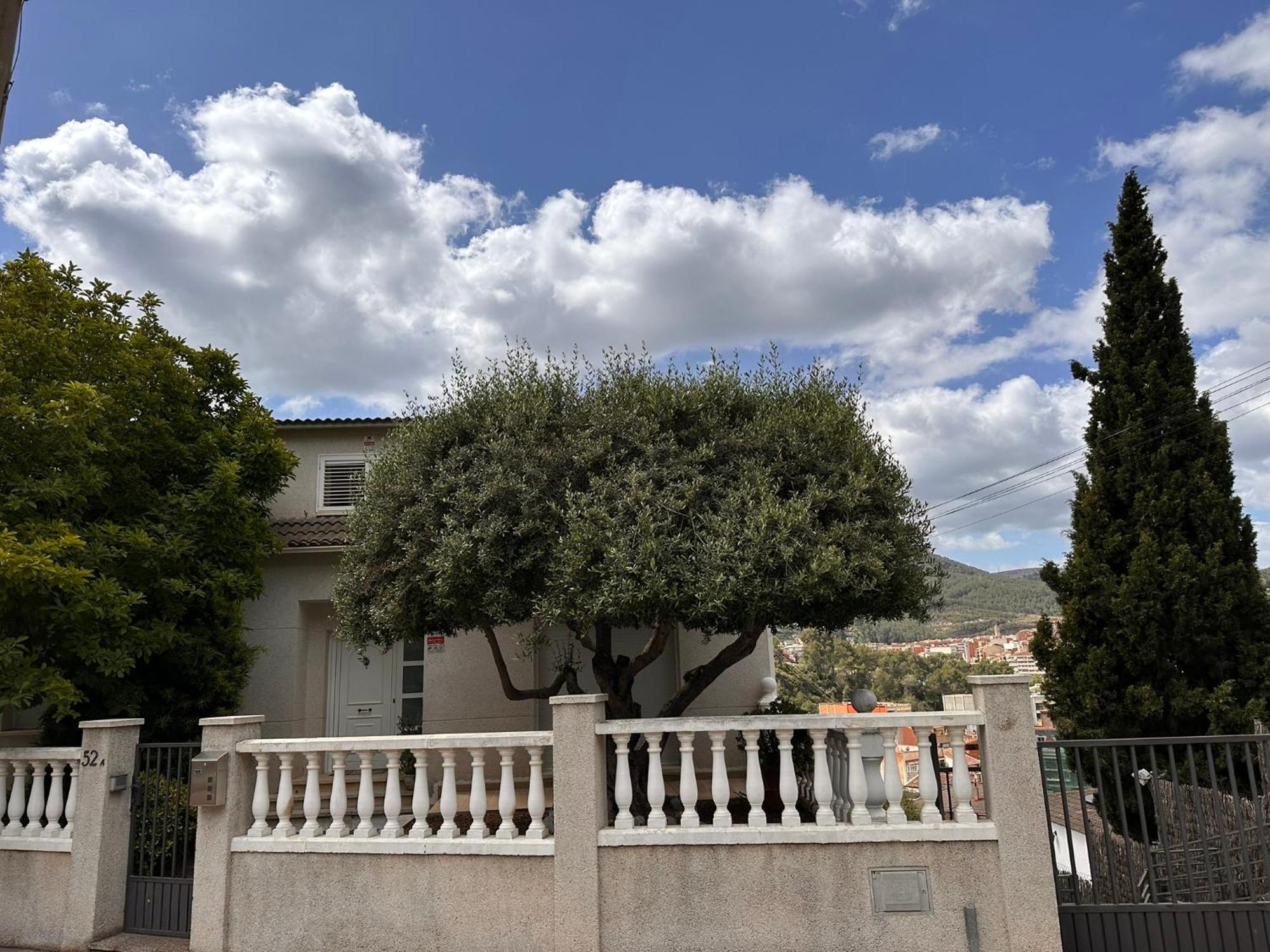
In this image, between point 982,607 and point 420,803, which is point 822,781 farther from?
point 982,607

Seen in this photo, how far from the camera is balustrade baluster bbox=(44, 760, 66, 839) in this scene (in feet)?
19.1

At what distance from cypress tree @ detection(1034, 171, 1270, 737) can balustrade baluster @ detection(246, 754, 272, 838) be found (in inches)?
355

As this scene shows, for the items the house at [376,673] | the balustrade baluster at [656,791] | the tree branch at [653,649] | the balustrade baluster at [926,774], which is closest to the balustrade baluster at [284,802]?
the balustrade baluster at [656,791]

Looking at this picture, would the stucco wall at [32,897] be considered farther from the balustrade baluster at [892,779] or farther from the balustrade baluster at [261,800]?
the balustrade baluster at [892,779]

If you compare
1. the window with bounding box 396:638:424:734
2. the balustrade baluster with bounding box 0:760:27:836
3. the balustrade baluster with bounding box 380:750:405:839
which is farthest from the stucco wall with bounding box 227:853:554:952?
the window with bounding box 396:638:424:734

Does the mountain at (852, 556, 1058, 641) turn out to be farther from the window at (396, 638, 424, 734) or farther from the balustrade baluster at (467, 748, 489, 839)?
the balustrade baluster at (467, 748, 489, 839)

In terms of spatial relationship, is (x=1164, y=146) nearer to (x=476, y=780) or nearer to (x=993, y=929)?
(x=993, y=929)

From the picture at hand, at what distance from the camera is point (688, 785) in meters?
4.97

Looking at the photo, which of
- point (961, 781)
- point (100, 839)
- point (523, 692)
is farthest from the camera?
point (523, 692)

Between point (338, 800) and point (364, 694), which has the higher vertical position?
point (364, 694)

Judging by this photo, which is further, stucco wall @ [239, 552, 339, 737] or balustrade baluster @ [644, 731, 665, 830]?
stucco wall @ [239, 552, 339, 737]

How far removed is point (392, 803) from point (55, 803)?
2918 mm

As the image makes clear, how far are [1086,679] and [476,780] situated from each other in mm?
7886

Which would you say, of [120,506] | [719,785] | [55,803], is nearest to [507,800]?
[719,785]
